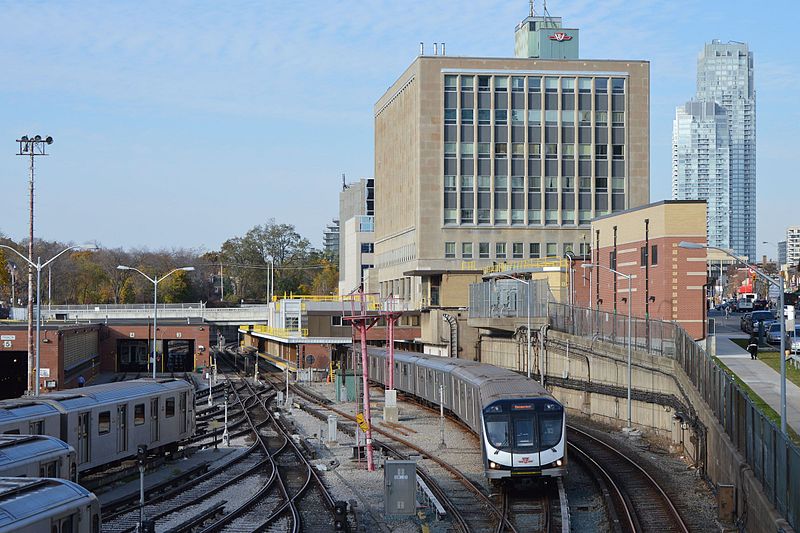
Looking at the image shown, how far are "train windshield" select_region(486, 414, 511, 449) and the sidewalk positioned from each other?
28.1 feet

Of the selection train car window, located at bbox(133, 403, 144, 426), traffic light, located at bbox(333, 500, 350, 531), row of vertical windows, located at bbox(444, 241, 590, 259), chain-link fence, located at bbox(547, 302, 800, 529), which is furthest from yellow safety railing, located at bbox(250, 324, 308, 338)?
traffic light, located at bbox(333, 500, 350, 531)

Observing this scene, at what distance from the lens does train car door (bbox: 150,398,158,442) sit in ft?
107

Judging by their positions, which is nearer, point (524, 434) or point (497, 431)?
point (524, 434)

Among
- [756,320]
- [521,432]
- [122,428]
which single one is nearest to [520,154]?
[756,320]

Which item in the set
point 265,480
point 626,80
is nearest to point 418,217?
point 626,80

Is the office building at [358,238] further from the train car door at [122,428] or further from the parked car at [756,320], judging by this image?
the train car door at [122,428]

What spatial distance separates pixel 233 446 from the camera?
39094 mm

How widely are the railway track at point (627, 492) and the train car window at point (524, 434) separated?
2.40 metres

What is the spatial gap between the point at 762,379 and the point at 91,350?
51210 millimetres

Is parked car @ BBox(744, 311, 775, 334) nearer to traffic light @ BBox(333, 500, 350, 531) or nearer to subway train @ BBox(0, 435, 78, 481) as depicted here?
traffic light @ BBox(333, 500, 350, 531)

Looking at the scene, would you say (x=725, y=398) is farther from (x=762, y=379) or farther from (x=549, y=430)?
(x=762, y=379)

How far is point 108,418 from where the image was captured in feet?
96.5


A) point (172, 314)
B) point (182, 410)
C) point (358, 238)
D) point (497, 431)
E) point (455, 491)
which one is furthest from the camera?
point (358, 238)

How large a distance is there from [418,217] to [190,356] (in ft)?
81.3
